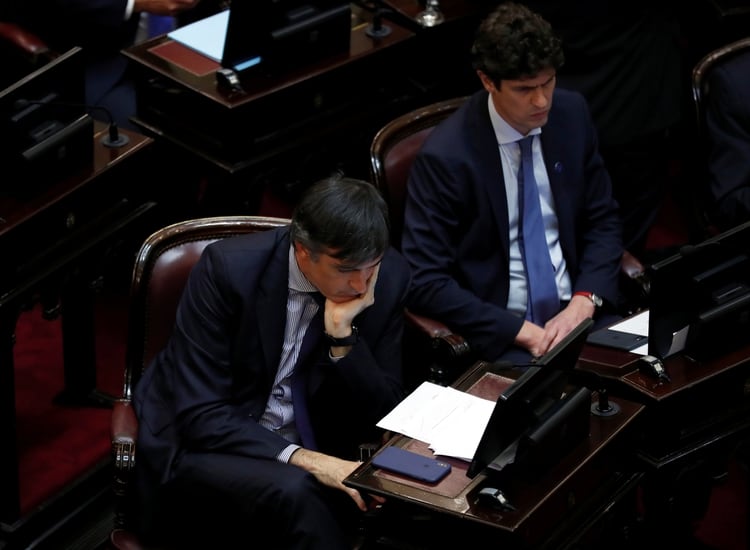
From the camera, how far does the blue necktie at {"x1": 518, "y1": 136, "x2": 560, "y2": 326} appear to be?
3652 mm

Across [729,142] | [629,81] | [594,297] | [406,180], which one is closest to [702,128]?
[729,142]

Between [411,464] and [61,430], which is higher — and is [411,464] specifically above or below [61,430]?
above

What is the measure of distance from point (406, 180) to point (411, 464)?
1154mm

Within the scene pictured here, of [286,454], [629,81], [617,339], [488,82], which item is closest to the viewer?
[286,454]

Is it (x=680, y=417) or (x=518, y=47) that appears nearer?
(x=680, y=417)

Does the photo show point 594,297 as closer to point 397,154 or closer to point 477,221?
point 477,221

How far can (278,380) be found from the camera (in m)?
3.15

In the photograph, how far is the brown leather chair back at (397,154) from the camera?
3.66m

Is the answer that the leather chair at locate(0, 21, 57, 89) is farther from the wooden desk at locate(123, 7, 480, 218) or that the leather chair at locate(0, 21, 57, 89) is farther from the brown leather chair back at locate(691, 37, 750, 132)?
the brown leather chair back at locate(691, 37, 750, 132)

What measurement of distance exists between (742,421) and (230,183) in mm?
1602

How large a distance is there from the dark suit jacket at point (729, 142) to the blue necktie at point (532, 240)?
68 cm

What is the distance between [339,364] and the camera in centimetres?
305

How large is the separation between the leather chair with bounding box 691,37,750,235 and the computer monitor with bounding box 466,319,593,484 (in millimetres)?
1444

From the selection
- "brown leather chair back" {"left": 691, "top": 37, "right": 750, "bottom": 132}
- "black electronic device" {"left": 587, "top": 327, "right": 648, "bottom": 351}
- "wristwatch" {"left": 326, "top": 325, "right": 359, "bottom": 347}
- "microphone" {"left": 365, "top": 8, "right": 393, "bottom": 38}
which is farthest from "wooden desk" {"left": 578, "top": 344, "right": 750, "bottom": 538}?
"microphone" {"left": 365, "top": 8, "right": 393, "bottom": 38}
